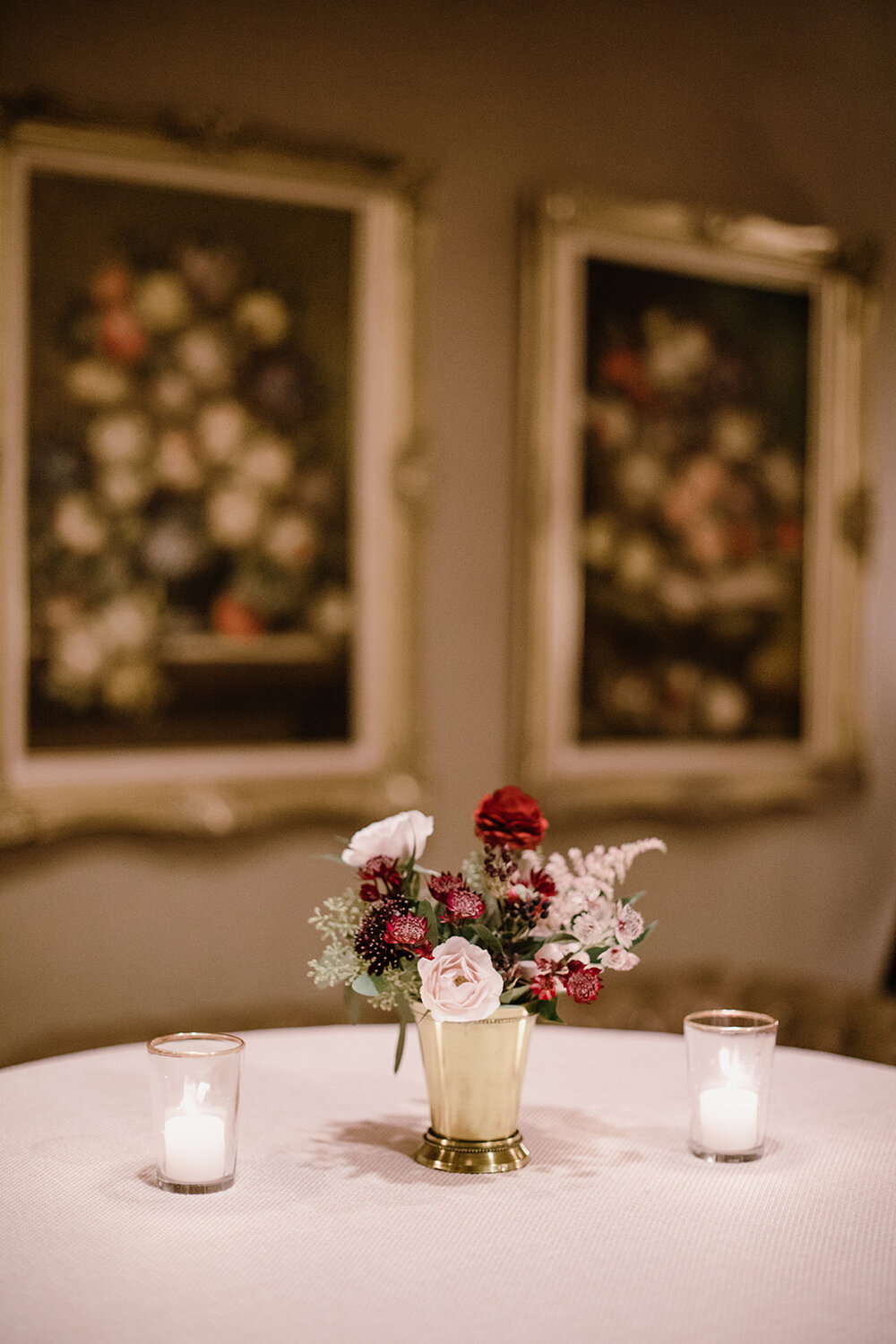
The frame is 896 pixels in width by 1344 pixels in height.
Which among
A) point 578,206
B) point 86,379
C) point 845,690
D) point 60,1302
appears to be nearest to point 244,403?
point 86,379

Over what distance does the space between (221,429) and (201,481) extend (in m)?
0.13

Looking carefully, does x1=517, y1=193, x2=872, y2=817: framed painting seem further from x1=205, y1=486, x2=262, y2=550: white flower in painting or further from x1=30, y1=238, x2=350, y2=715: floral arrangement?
x1=205, y1=486, x2=262, y2=550: white flower in painting

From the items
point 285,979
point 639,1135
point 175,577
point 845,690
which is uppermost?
point 175,577

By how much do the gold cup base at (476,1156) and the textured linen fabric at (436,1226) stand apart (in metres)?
0.01

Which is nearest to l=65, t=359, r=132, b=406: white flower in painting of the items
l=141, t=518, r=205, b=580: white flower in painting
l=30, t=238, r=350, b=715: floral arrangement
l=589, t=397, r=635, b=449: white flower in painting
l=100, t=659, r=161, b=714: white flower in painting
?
l=30, t=238, r=350, b=715: floral arrangement

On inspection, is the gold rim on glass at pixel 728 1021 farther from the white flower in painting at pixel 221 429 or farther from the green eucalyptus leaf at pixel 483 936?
the white flower in painting at pixel 221 429

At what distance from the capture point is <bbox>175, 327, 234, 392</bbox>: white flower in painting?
291cm

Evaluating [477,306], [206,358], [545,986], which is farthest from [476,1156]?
[477,306]

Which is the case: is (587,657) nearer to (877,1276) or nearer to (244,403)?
(244,403)

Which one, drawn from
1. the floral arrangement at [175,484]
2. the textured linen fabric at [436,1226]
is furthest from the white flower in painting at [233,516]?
the textured linen fabric at [436,1226]

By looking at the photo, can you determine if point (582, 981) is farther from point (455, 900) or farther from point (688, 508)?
point (688, 508)

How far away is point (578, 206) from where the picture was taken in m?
3.34

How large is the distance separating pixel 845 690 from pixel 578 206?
1.52 meters

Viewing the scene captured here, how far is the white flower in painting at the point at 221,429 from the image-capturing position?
9.61 ft
